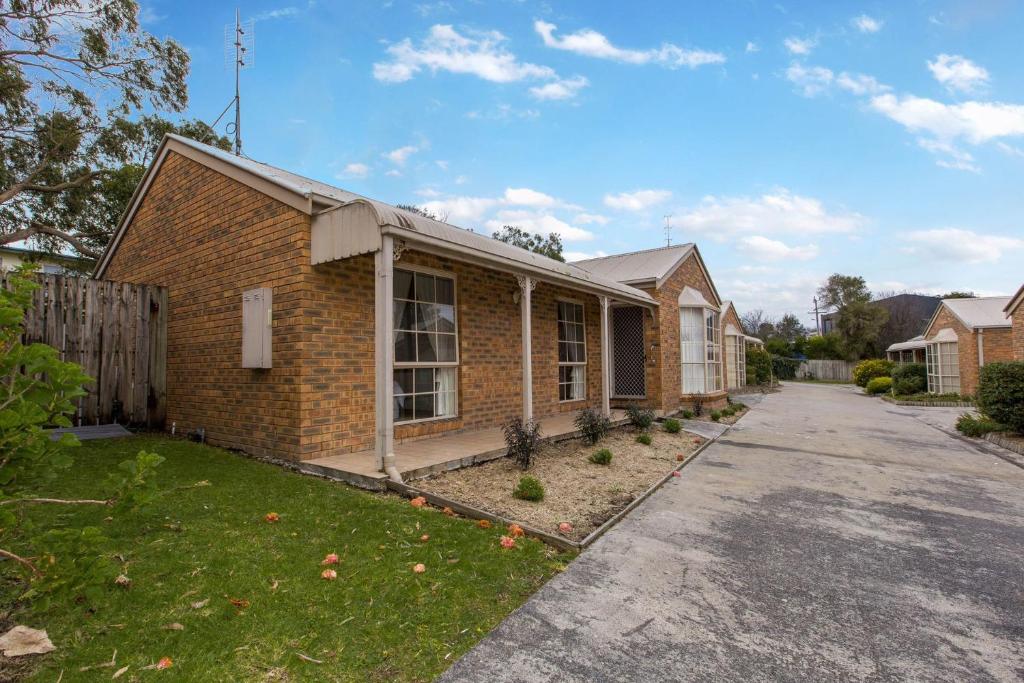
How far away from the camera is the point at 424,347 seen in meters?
7.06

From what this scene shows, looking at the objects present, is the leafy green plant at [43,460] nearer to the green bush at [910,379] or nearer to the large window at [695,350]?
the large window at [695,350]

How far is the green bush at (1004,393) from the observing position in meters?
9.09

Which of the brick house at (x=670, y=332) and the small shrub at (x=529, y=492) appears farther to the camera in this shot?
the brick house at (x=670, y=332)

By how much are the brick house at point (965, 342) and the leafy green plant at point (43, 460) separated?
2315 cm

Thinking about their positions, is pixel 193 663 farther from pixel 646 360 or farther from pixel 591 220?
pixel 591 220

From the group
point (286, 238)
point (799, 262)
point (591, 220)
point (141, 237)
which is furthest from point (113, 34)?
point (799, 262)

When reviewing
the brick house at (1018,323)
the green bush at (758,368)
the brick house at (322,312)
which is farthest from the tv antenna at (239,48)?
the green bush at (758,368)

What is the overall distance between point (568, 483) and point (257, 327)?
4313 millimetres

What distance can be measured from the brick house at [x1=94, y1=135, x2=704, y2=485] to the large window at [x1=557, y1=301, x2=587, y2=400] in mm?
704

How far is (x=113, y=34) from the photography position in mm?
11297

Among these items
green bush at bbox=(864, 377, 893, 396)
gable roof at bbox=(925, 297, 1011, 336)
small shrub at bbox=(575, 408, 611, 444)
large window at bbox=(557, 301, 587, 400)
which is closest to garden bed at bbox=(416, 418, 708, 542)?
small shrub at bbox=(575, 408, 611, 444)

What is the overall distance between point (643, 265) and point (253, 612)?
1230cm

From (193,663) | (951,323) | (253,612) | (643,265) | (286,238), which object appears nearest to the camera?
(193,663)

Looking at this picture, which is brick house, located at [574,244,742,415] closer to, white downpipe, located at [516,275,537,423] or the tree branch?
white downpipe, located at [516,275,537,423]
